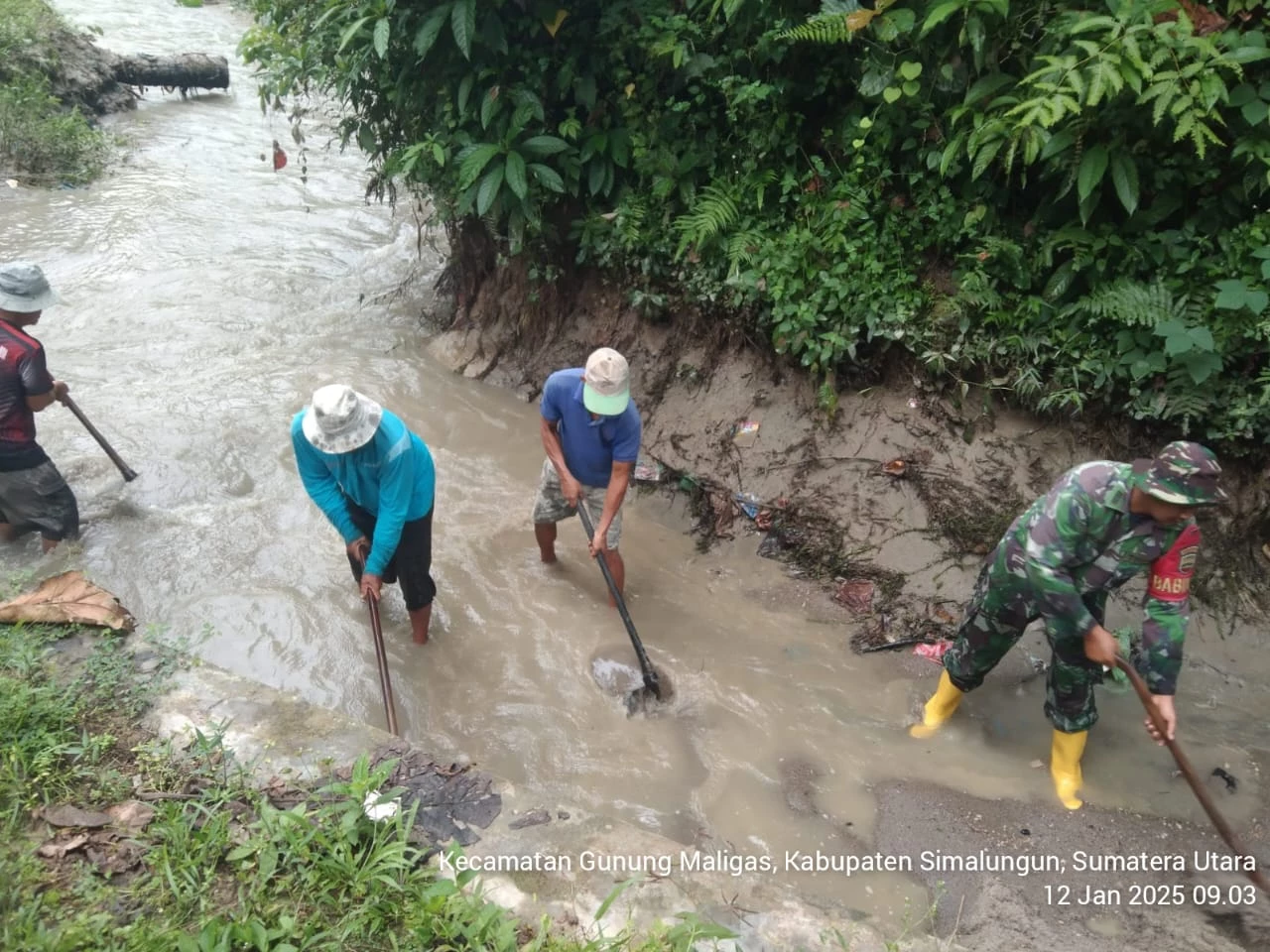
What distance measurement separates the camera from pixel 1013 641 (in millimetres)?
3836

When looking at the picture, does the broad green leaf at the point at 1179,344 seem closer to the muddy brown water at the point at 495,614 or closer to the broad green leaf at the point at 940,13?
the muddy brown water at the point at 495,614

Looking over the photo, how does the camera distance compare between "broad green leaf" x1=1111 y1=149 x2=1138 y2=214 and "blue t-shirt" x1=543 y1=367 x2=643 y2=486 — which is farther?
"blue t-shirt" x1=543 y1=367 x2=643 y2=486

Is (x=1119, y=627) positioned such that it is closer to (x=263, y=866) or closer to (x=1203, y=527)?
(x=1203, y=527)

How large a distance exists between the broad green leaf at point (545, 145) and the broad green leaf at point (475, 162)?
0.77ft

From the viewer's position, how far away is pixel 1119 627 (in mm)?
4402

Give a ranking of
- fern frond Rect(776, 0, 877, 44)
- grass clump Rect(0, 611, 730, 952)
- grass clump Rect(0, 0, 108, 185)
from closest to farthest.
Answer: grass clump Rect(0, 611, 730, 952) → fern frond Rect(776, 0, 877, 44) → grass clump Rect(0, 0, 108, 185)

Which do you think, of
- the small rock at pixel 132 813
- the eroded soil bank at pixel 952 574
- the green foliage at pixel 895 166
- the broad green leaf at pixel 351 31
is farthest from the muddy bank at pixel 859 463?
the small rock at pixel 132 813

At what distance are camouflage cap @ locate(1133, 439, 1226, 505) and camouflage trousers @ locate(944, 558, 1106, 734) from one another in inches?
28.7

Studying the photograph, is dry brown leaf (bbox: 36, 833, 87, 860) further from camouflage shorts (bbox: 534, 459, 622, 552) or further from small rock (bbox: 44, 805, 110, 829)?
camouflage shorts (bbox: 534, 459, 622, 552)

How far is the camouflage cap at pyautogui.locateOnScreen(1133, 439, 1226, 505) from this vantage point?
9.54 ft

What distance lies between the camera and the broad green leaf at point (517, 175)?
560 centimetres

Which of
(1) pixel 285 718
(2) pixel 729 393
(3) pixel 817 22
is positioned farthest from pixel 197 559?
(3) pixel 817 22

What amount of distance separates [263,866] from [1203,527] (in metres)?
4.65

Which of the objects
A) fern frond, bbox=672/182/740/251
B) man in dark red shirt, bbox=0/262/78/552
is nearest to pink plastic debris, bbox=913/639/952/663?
fern frond, bbox=672/182/740/251
